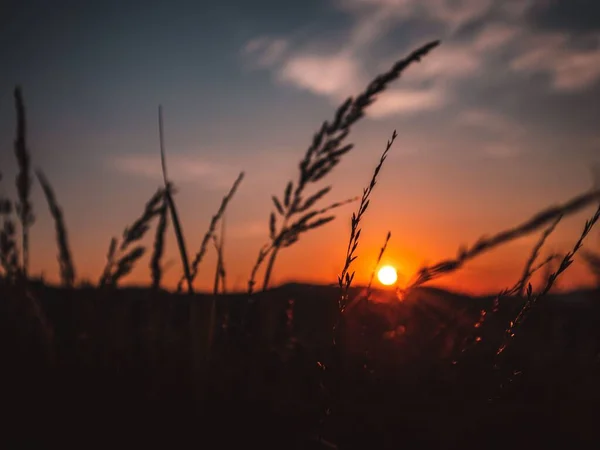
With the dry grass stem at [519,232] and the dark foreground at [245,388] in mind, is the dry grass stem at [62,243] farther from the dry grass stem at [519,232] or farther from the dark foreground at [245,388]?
the dry grass stem at [519,232]

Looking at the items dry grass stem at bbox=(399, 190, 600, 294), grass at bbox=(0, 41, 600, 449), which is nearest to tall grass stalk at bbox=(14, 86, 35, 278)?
grass at bbox=(0, 41, 600, 449)

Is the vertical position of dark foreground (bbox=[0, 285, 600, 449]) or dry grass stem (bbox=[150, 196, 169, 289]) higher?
dry grass stem (bbox=[150, 196, 169, 289])

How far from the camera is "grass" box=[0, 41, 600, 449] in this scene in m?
1.56

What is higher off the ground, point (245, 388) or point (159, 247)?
point (159, 247)

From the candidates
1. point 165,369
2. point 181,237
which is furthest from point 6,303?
point 181,237

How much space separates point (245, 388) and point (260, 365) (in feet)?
0.69

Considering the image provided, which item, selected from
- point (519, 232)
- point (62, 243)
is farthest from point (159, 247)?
point (519, 232)

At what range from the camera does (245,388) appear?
1.93 m

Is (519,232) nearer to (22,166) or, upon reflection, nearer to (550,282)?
(550,282)

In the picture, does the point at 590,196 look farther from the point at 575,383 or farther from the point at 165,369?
the point at 575,383

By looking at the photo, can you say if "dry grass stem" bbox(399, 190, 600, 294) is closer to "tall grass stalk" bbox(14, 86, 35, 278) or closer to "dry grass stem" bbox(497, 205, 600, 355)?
"dry grass stem" bbox(497, 205, 600, 355)

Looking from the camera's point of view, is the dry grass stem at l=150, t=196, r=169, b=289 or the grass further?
the dry grass stem at l=150, t=196, r=169, b=289

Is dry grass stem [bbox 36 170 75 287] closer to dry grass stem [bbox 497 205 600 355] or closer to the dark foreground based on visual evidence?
the dark foreground

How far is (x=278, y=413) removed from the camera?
1789 mm
